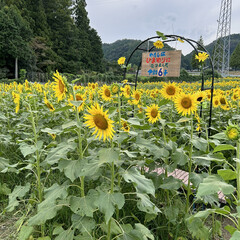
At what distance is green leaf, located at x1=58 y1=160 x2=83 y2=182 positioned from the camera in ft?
4.09

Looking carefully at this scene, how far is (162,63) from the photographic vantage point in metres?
2.95

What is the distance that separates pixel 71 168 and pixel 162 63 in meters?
2.10

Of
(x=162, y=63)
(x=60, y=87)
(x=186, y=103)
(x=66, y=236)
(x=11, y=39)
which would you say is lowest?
(x=66, y=236)

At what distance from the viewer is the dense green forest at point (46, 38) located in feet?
87.7

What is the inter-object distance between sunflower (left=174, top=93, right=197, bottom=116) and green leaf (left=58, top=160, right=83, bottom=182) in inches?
38.5

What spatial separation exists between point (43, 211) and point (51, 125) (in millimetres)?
1476

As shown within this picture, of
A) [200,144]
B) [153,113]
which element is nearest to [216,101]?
[153,113]

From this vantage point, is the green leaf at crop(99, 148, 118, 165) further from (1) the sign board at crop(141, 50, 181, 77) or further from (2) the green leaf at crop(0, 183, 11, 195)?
(1) the sign board at crop(141, 50, 181, 77)

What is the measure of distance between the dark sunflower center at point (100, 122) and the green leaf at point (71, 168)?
25 cm

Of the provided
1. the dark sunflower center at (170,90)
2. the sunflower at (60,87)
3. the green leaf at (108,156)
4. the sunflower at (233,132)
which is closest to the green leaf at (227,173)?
the sunflower at (233,132)

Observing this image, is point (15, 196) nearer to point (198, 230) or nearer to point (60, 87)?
point (60, 87)

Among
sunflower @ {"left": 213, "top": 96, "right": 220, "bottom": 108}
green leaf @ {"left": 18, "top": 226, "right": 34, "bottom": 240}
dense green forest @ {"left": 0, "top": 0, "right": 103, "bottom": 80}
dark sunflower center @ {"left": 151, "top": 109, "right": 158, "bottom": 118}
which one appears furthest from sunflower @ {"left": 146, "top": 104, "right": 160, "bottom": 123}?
dense green forest @ {"left": 0, "top": 0, "right": 103, "bottom": 80}

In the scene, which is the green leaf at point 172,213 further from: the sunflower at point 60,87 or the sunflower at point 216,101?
the sunflower at point 216,101

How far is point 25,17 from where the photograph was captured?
3325 centimetres
